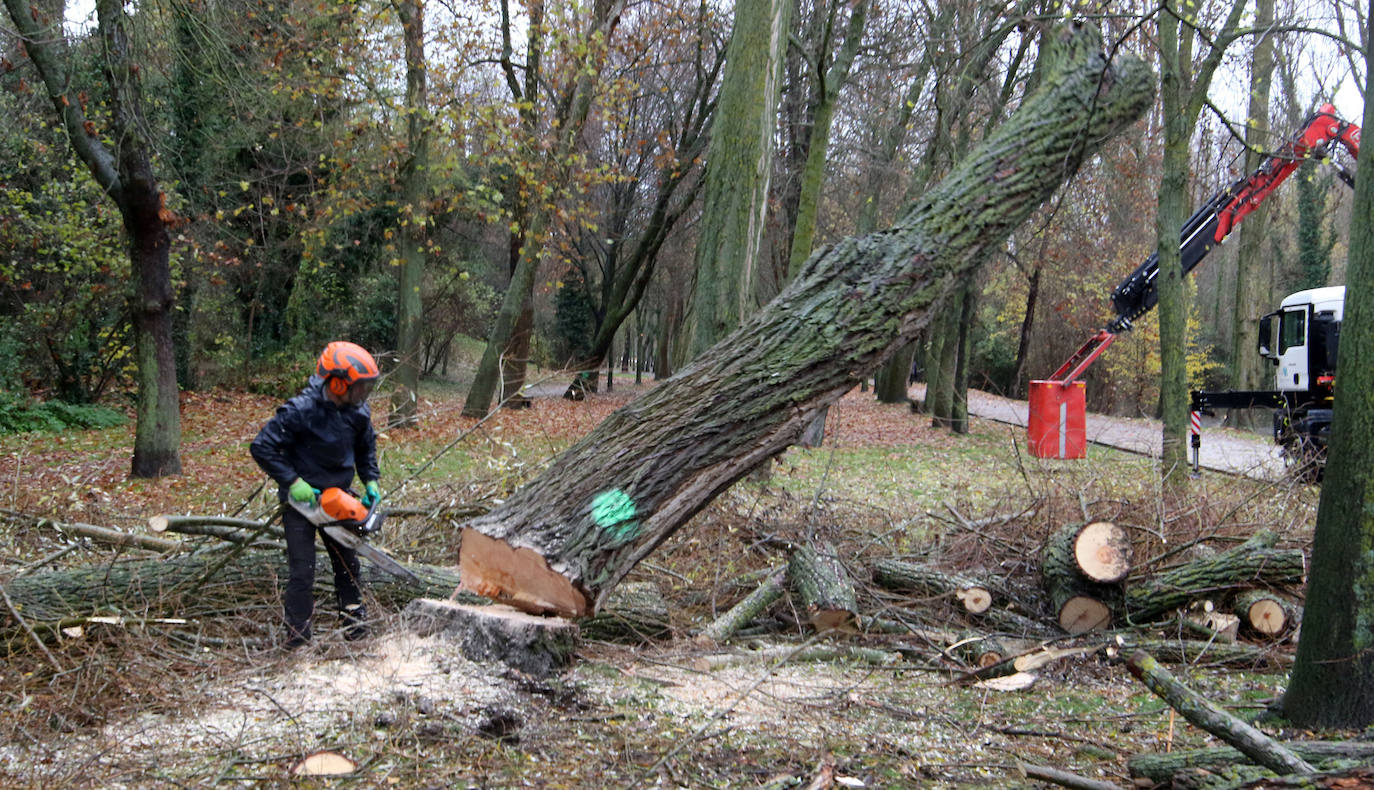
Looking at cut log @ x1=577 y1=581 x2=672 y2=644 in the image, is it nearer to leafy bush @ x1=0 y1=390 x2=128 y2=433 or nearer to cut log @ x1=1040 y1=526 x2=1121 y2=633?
cut log @ x1=1040 y1=526 x2=1121 y2=633

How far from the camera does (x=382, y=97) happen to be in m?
13.1

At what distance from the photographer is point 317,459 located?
14.9ft

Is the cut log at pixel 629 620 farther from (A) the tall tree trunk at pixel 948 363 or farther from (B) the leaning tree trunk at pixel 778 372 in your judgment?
(A) the tall tree trunk at pixel 948 363

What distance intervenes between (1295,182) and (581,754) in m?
29.4

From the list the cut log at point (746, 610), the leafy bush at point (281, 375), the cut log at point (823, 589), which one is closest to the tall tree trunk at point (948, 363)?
the cut log at point (823, 589)

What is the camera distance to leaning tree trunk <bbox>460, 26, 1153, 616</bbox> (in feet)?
12.7

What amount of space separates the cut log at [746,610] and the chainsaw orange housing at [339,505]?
1938 mm

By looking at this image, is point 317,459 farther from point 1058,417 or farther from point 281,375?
point 281,375

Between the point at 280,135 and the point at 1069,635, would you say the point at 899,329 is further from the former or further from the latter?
the point at 280,135

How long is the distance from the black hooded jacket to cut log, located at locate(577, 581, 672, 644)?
4.82ft

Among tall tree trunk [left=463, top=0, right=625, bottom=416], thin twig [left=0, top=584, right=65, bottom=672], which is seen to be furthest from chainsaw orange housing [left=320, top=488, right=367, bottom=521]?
tall tree trunk [left=463, top=0, right=625, bottom=416]

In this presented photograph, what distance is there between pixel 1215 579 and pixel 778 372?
310 centimetres

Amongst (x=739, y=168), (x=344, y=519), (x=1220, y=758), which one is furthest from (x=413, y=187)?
(x=1220, y=758)

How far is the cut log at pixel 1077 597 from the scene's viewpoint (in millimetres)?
4988
